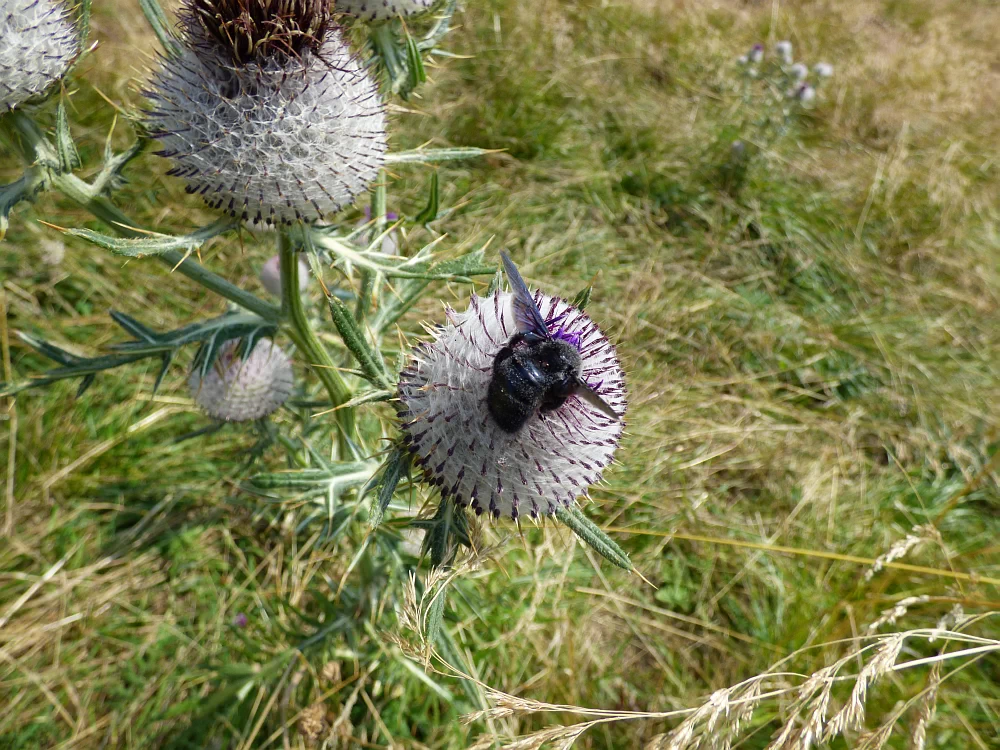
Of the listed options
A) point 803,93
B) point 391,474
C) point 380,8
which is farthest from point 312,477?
point 803,93

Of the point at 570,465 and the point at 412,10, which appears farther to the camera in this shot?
Answer: the point at 412,10

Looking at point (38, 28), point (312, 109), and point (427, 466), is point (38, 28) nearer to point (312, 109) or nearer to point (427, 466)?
point (312, 109)

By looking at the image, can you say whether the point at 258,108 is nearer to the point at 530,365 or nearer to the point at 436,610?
the point at 530,365

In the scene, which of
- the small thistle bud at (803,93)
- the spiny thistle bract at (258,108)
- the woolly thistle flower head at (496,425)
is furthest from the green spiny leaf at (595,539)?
the small thistle bud at (803,93)

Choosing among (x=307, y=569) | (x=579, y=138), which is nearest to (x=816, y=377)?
(x=579, y=138)

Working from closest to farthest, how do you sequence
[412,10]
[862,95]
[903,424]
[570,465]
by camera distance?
[570,465] → [412,10] → [903,424] → [862,95]

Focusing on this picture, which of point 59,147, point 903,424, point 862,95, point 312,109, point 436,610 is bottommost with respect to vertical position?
point 903,424

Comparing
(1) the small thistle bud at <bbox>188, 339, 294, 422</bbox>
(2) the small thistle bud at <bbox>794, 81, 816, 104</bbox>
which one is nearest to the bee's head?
(1) the small thistle bud at <bbox>188, 339, 294, 422</bbox>
